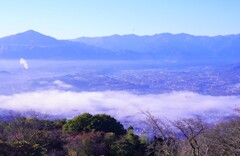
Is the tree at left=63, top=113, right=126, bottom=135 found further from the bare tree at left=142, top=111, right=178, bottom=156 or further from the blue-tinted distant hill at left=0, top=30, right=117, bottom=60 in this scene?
the blue-tinted distant hill at left=0, top=30, right=117, bottom=60

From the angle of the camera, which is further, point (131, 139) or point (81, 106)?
point (81, 106)

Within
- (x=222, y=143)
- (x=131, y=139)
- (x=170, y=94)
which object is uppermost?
(x=222, y=143)

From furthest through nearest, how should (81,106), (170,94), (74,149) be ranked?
(170,94), (81,106), (74,149)

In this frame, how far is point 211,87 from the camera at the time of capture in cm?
11594

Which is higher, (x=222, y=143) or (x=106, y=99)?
(x=222, y=143)

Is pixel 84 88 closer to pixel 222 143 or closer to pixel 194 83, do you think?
pixel 194 83

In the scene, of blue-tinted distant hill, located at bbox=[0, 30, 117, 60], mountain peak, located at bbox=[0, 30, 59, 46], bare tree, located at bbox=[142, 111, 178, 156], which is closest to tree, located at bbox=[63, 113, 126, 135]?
bare tree, located at bbox=[142, 111, 178, 156]

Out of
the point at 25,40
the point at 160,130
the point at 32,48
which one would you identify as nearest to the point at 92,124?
the point at 160,130

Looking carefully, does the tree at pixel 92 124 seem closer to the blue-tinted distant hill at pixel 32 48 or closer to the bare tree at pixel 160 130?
the bare tree at pixel 160 130

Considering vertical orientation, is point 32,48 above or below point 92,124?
above

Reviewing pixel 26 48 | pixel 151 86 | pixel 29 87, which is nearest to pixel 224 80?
pixel 151 86

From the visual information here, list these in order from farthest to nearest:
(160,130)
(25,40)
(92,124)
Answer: (25,40) → (92,124) → (160,130)

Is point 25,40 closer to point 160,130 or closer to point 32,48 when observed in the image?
point 32,48

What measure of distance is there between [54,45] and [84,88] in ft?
276
